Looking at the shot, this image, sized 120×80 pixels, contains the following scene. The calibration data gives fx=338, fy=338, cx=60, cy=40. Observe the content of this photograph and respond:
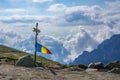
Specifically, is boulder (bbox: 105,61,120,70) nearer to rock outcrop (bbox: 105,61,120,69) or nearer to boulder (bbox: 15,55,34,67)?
rock outcrop (bbox: 105,61,120,69)

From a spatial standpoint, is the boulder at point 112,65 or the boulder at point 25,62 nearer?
the boulder at point 25,62

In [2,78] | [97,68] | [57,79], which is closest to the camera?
[2,78]

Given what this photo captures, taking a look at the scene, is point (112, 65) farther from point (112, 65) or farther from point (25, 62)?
point (25, 62)

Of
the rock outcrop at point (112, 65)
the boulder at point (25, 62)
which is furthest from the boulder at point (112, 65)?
the boulder at point (25, 62)

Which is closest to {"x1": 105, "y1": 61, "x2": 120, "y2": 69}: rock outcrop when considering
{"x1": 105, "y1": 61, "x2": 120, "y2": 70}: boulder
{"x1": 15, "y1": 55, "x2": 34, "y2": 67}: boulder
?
{"x1": 105, "y1": 61, "x2": 120, "y2": 70}: boulder

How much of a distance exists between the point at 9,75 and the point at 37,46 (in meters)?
13.7

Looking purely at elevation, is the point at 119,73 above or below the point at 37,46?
below

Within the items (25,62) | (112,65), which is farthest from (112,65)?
(25,62)

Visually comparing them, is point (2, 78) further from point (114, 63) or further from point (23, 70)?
point (114, 63)

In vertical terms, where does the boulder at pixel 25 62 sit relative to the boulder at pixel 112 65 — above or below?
above

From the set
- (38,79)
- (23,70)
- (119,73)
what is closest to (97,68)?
(119,73)

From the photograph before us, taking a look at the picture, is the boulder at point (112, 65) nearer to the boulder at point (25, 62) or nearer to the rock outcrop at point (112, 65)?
the rock outcrop at point (112, 65)

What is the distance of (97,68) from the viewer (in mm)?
56656

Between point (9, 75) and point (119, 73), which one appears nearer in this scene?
point (9, 75)
